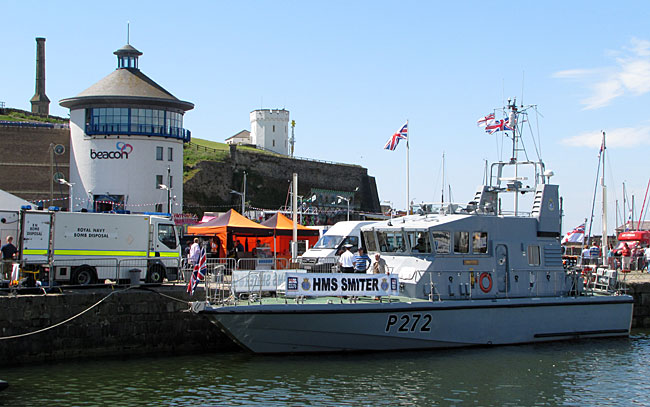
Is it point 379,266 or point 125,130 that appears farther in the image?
point 125,130

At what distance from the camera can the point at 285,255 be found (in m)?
31.3

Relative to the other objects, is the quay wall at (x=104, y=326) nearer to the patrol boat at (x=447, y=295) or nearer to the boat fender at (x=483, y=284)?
the patrol boat at (x=447, y=295)

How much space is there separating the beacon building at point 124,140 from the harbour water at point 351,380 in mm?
30262

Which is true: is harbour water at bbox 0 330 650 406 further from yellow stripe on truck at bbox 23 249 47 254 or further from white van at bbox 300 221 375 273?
white van at bbox 300 221 375 273

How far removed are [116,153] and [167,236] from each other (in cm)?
2575

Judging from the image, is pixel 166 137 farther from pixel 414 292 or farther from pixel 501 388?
pixel 501 388

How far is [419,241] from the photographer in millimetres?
17359

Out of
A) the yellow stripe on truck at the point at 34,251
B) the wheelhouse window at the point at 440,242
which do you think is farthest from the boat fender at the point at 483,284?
the yellow stripe on truck at the point at 34,251

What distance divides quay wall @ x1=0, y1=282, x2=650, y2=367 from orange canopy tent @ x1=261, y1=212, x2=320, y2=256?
12028mm

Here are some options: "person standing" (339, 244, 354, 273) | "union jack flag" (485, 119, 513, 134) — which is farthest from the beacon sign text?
"person standing" (339, 244, 354, 273)

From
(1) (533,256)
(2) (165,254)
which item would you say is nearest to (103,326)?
(2) (165,254)

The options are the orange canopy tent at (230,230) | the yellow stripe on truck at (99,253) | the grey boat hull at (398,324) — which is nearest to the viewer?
the grey boat hull at (398,324)

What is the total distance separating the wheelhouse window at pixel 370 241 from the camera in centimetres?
1831

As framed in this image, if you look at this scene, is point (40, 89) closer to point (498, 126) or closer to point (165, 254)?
point (165, 254)
